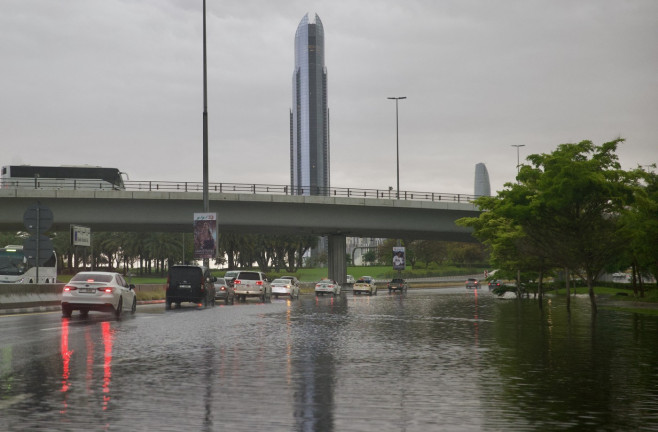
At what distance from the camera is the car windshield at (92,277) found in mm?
28516

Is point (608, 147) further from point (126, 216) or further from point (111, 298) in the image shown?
point (126, 216)

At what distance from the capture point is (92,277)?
28.7 metres

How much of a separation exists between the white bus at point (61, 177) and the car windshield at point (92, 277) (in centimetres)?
3424

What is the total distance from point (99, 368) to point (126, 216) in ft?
166

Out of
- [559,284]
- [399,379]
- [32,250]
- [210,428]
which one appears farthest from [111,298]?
[559,284]

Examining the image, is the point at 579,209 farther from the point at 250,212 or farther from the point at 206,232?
the point at 250,212

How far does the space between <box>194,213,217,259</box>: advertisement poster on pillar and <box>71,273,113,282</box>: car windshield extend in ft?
55.7

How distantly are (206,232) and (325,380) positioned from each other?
34801 millimetres

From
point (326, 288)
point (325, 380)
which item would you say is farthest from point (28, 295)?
point (326, 288)

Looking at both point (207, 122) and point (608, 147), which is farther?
point (207, 122)

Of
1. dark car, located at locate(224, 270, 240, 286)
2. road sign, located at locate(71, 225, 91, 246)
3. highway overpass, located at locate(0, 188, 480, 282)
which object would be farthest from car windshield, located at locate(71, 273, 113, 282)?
highway overpass, located at locate(0, 188, 480, 282)

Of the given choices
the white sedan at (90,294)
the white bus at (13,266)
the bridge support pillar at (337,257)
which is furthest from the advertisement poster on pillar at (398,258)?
the white sedan at (90,294)

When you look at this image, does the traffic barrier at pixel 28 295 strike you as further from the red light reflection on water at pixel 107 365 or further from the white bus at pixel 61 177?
the white bus at pixel 61 177

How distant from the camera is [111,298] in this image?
92.7 feet
